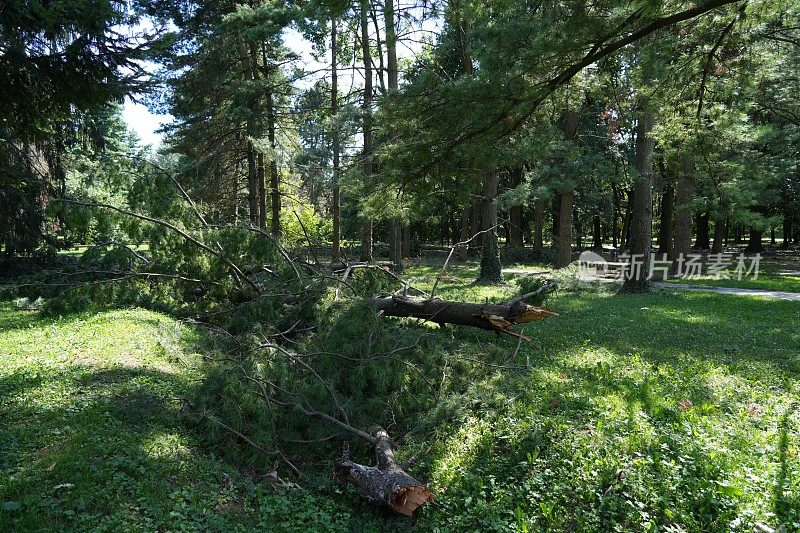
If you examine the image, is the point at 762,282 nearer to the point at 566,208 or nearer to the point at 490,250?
the point at 566,208

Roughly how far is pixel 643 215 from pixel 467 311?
27.9 ft

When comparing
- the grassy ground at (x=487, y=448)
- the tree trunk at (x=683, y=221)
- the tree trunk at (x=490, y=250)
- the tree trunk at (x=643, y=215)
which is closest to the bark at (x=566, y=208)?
the tree trunk at (x=683, y=221)

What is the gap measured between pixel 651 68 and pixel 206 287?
8.01 metres

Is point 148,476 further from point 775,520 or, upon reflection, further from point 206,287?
point 206,287

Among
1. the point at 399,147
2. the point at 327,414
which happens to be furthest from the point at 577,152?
the point at 327,414

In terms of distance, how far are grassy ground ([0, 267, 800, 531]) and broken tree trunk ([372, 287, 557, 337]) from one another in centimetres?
65

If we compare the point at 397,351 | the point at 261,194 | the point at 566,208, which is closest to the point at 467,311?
the point at 397,351

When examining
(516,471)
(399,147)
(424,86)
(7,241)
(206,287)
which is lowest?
(516,471)

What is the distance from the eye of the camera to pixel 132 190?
8.06 metres

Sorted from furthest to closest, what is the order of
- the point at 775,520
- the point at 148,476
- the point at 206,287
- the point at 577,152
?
the point at 577,152 → the point at 206,287 → the point at 148,476 → the point at 775,520

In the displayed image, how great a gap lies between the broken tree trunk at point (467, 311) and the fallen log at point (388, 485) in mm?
3346

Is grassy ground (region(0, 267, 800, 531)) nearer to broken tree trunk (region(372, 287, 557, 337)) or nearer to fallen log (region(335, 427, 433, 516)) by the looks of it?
fallen log (region(335, 427, 433, 516))

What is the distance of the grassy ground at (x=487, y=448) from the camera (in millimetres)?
3398

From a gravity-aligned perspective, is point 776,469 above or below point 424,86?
below
